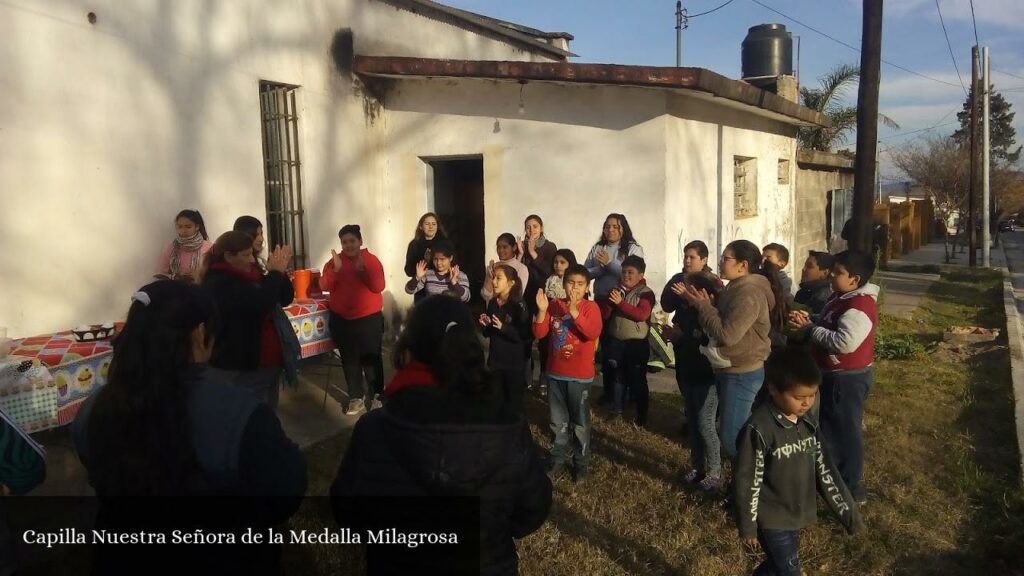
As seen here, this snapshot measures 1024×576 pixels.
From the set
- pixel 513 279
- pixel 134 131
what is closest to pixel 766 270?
pixel 513 279

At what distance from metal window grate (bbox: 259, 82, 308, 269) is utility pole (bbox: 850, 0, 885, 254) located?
5361 millimetres

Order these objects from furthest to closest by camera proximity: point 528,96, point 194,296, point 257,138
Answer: point 528,96
point 257,138
point 194,296

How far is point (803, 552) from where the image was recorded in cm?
387

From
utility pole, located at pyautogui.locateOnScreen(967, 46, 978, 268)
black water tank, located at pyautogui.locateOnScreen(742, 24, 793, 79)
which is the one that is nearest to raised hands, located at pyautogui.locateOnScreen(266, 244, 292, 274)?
black water tank, located at pyautogui.locateOnScreen(742, 24, 793, 79)

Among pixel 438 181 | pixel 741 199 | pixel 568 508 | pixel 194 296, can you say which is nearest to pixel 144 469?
pixel 194 296

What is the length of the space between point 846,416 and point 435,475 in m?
3.07

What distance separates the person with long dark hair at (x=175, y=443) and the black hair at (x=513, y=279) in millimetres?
3014

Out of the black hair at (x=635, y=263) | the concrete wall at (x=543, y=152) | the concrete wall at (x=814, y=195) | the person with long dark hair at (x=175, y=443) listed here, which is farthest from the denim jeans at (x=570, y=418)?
the concrete wall at (x=814, y=195)

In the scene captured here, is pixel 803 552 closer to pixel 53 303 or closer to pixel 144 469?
pixel 144 469

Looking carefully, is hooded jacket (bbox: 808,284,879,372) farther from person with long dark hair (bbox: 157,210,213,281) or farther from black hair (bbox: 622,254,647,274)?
person with long dark hair (bbox: 157,210,213,281)

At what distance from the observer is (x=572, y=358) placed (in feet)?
14.8

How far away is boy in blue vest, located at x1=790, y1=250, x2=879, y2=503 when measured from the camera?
3977mm

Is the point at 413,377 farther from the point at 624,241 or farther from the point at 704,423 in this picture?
the point at 624,241

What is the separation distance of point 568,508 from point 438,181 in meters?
5.58
